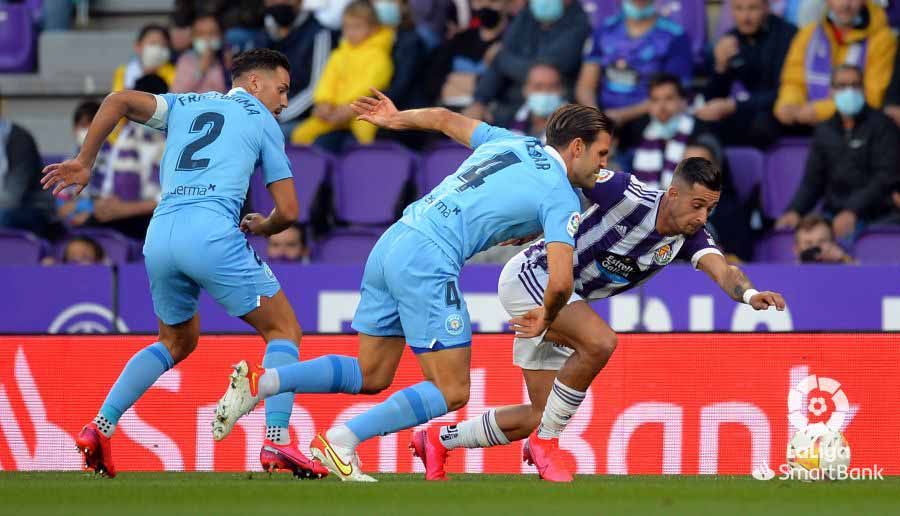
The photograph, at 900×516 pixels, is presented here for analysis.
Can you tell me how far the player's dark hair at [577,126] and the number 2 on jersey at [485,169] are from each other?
0.22 meters


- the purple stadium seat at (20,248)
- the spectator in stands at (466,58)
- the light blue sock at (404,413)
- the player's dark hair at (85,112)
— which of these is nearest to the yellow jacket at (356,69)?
the spectator in stands at (466,58)

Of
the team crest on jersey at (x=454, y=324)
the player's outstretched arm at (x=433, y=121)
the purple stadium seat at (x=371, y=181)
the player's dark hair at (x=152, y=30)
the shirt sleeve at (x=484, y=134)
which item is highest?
the player's dark hair at (x=152, y=30)

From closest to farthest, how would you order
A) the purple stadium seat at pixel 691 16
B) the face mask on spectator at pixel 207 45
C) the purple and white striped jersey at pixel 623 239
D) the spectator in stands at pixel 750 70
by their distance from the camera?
the purple and white striped jersey at pixel 623 239, the spectator in stands at pixel 750 70, the purple stadium seat at pixel 691 16, the face mask on spectator at pixel 207 45

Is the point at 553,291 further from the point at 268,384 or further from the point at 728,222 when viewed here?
the point at 728,222

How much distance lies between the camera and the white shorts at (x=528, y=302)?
6.77 meters

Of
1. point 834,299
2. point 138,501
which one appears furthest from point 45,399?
point 834,299

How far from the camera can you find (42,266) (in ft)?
35.6

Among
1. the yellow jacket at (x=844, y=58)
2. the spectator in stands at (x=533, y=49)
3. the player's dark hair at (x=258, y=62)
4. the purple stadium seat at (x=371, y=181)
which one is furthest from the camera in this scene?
the spectator in stands at (x=533, y=49)

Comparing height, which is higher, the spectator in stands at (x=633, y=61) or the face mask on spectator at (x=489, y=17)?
the face mask on spectator at (x=489, y=17)

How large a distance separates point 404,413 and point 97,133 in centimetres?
180

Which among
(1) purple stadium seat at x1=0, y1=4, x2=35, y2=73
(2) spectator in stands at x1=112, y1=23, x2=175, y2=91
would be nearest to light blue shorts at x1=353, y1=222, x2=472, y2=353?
(2) spectator in stands at x1=112, y1=23, x2=175, y2=91

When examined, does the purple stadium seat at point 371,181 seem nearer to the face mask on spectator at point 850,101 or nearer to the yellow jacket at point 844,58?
the yellow jacket at point 844,58

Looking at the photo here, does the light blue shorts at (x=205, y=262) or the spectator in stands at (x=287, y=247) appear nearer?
the light blue shorts at (x=205, y=262)

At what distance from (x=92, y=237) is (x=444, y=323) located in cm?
620
